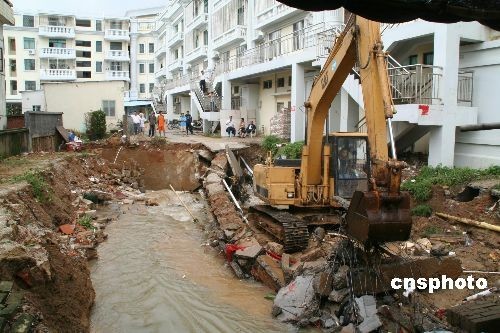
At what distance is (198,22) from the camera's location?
40406mm

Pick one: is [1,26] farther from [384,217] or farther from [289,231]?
[384,217]

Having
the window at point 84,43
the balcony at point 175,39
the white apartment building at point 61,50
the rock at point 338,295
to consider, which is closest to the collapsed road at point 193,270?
the rock at point 338,295

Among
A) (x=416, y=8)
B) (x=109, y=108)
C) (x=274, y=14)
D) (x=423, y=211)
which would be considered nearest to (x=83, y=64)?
(x=109, y=108)

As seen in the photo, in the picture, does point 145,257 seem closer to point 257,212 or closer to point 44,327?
point 257,212

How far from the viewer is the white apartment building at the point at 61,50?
5803 centimetres

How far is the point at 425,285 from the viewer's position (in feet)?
24.8

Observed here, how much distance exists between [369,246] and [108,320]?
452 cm

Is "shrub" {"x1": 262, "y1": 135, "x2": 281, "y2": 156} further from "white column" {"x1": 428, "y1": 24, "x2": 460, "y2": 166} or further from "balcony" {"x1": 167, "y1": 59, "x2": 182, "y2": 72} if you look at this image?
"balcony" {"x1": 167, "y1": 59, "x2": 182, "y2": 72}

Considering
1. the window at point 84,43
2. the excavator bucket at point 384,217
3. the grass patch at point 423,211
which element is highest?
the window at point 84,43

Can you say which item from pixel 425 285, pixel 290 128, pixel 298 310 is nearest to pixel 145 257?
pixel 298 310

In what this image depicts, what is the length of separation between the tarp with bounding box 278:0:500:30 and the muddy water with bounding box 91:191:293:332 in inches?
232

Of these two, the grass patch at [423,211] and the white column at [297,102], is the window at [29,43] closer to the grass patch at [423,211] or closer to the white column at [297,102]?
the white column at [297,102]

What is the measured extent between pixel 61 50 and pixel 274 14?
1663 inches

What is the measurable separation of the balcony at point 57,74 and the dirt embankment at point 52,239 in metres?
42.5
